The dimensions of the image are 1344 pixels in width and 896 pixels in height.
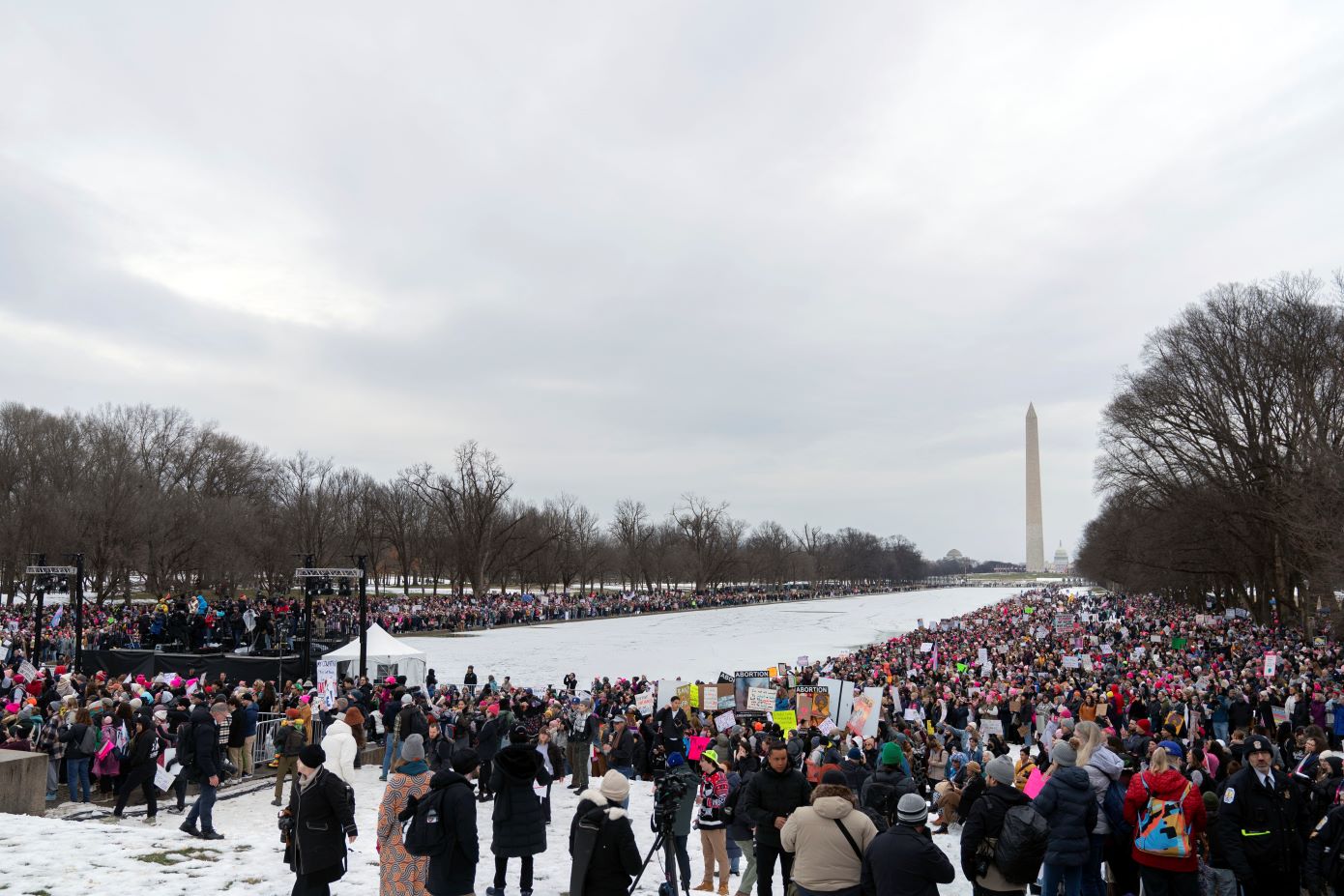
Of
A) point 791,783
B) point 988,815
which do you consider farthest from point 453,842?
point 988,815

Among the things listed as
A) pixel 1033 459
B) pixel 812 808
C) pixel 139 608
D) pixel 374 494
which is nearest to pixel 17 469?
pixel 139 608

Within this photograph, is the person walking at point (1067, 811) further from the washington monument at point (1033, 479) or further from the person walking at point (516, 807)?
the washington monument at point (1033, 479)

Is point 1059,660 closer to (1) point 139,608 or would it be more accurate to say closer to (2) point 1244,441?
(2) point 1244,441

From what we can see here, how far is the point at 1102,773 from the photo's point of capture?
23.2 feet

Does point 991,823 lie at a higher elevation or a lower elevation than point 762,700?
higher

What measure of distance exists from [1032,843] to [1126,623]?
4295 centimetres

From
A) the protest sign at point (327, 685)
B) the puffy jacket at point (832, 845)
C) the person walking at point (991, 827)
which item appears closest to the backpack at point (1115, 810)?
the person walking at point (991, 827)

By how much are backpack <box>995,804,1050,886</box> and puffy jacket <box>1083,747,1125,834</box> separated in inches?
64.7

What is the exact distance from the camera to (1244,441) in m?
34.2

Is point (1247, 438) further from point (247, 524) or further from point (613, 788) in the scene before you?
point (247, 524)

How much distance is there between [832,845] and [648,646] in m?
36.7

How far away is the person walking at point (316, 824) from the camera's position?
6.07 m

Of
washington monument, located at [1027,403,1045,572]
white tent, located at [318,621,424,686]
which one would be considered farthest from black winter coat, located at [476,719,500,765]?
washington monument, located at [1027,403,1045,572]

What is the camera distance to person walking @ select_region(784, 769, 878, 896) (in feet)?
17.0
